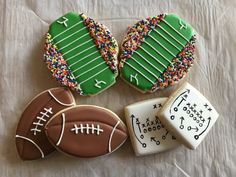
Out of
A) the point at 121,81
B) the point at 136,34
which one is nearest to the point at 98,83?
the point at 121,81

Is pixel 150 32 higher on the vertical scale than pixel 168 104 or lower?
higher

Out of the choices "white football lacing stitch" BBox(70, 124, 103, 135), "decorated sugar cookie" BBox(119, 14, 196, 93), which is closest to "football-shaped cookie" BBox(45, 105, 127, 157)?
"white football lacing stitch" BBox(70, 124, 103, 135)

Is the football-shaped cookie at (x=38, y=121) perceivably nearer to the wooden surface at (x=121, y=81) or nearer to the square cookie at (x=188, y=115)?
the wooden surface at (x=121, y=81)

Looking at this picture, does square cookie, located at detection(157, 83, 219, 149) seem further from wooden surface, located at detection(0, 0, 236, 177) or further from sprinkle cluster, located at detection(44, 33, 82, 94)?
sprinkle cluster, located at detection(44, 33, 82, 94)

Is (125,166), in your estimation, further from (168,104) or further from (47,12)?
(47,12)

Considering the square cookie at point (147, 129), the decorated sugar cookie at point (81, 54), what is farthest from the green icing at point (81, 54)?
the square cookie at point (147, 129)

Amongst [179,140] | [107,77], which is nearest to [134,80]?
[107,77]
